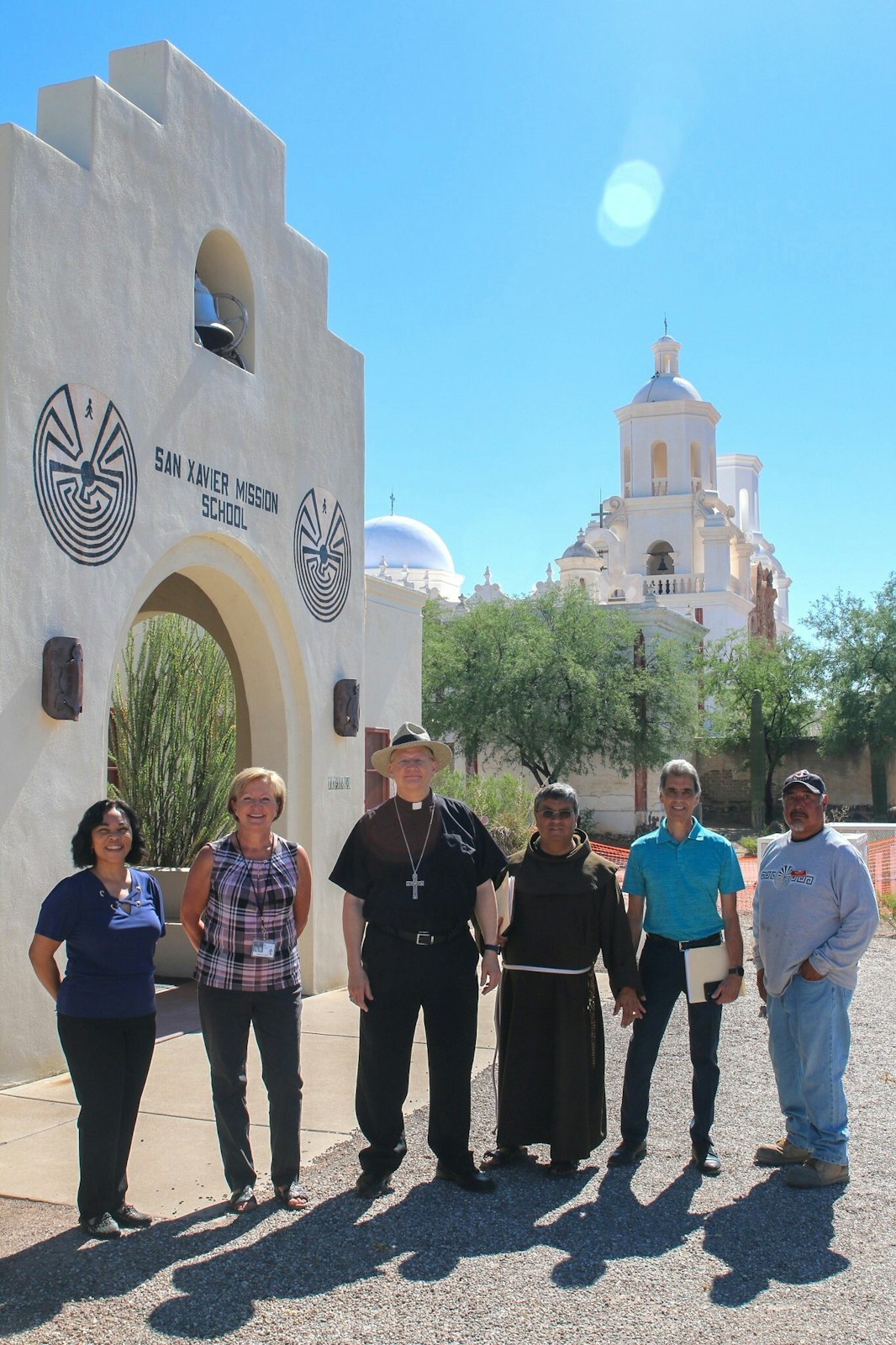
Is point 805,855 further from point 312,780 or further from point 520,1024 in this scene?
point 312,780

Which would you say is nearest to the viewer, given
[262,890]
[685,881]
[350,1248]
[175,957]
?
[350,1248]

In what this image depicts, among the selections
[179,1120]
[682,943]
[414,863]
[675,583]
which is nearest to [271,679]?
[179,1120]

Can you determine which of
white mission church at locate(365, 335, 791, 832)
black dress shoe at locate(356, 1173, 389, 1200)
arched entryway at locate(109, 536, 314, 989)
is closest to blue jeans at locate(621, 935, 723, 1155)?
black dress shoe at locate(356, 1173, 389, 1200)

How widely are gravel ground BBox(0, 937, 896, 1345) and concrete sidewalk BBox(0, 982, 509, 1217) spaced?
0.93ft

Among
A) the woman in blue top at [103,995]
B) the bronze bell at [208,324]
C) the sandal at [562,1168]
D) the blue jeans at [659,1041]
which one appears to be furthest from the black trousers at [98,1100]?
the bronze bell at [208,324]

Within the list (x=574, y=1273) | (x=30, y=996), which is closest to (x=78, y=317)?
(x=30, y=996)

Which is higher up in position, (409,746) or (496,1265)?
(409,746)

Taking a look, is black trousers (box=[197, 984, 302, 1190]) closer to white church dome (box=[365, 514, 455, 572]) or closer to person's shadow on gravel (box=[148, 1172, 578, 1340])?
person's shadow on gravel (box=[148, 1172, 578, 1340])

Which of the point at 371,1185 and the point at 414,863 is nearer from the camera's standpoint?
the point at 371,1185

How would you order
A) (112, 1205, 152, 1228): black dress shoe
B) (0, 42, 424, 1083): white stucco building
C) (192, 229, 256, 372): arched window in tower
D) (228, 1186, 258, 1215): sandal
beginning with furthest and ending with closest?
(192, 229, 256, 372): arched window in tower
(0, 42, 424, 1083): white stucco building
(228, 1186, 258, 1215): sandal
(112, 1205, 152, 1228): black dress shoe

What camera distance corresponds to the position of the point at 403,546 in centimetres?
5319

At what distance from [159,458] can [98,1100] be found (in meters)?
4.43

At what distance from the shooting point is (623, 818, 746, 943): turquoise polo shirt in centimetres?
568

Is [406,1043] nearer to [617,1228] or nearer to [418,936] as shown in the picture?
[418,936]
